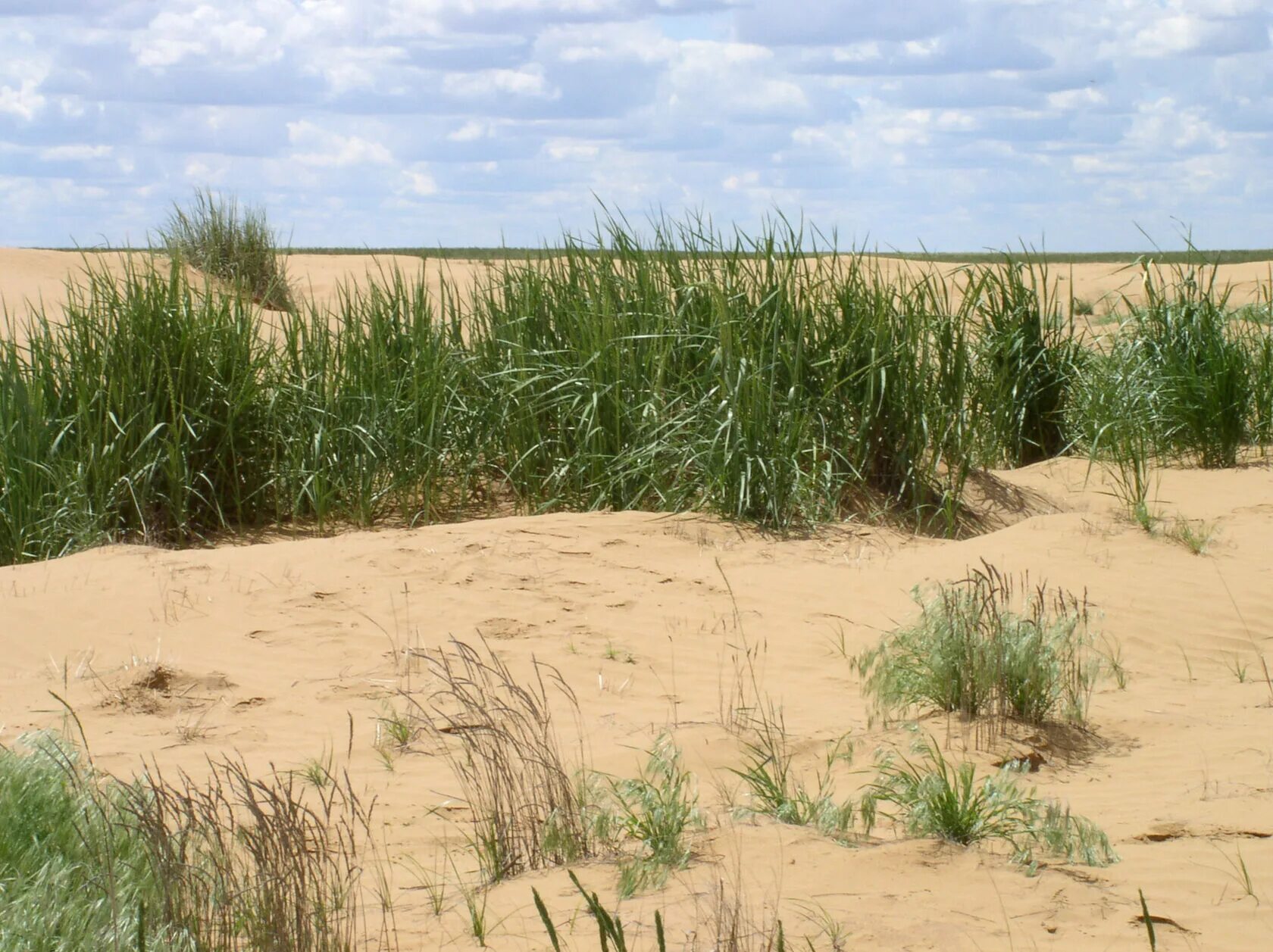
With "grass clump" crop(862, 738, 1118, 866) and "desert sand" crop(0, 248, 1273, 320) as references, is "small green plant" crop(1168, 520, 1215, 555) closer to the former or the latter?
"grass clump" crop(862, 738, 1118, 866)

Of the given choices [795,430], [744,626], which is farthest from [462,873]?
[795,430]

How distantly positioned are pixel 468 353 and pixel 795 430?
99.3 inches

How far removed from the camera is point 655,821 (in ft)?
9.76

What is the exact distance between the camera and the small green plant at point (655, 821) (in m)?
2.77

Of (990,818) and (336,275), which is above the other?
(336,275)

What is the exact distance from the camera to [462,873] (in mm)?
2963

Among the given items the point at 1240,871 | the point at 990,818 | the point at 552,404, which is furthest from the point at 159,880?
the point at 552,404

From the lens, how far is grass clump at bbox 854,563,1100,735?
4082 millimetres

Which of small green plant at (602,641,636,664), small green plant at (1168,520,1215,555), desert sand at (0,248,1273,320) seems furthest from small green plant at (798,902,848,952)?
desert sand at (0,248,1273,320)

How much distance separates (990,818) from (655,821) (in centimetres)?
83

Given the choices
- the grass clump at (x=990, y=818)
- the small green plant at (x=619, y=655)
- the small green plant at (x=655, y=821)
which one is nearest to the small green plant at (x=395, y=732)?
the small green plant at (x=655, y=821)

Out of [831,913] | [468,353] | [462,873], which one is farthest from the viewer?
[468,353]

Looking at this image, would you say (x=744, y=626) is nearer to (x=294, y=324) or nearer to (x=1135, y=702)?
(x=1135, y=702)

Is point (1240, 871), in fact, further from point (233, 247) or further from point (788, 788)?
point (233, 247)
